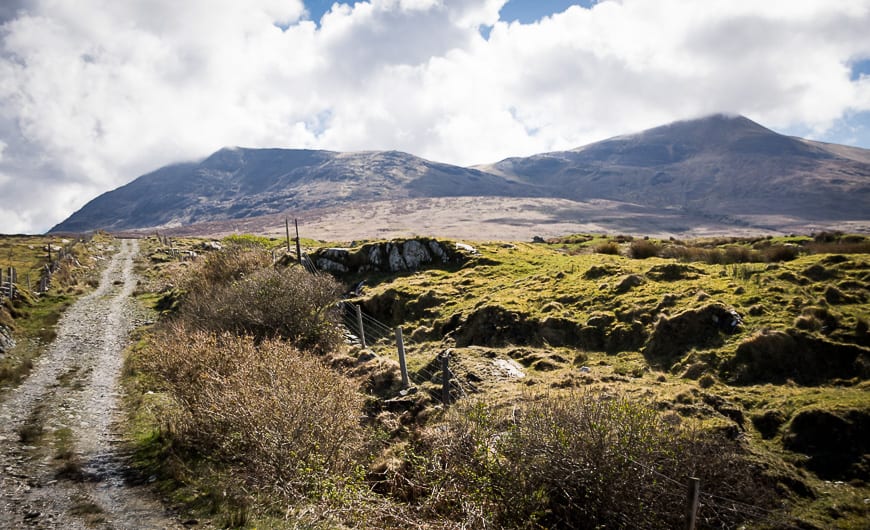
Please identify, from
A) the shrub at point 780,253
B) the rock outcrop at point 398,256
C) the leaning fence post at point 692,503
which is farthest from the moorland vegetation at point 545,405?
the rock outcrop at point 398,256

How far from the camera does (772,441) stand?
355 inches

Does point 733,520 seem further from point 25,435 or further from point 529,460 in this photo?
point 25,435

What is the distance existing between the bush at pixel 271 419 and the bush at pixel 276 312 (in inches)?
191

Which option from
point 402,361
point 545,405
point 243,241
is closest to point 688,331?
point 545,405

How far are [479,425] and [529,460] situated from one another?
1.24 m

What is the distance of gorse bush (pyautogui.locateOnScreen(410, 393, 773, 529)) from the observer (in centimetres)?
676

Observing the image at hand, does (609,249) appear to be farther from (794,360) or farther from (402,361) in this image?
(402,361)

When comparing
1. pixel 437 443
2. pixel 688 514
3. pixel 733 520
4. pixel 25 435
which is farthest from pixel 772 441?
pixel 25 435

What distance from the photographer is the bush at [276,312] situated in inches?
703

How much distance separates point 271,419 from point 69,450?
26.6 feet

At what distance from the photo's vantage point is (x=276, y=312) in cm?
1823

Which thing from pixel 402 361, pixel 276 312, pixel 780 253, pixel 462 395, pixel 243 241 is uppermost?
pixel 243 241

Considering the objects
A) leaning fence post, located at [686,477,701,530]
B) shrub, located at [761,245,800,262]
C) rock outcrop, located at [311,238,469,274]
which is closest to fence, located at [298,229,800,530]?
leaning fence post, located at [686,477,701,530]

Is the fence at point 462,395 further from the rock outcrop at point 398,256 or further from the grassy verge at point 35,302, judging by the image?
the grassy verge at point 35,302
